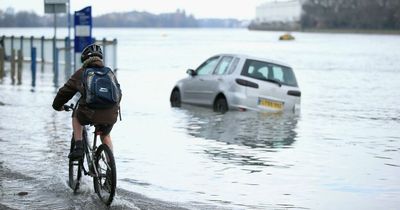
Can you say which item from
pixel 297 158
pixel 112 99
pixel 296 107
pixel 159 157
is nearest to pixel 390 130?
pixel 296 107

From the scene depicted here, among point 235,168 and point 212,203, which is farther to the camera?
point 235,168

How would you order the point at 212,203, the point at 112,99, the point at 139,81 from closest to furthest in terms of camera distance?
1. the point at 112,99
2. the point at 212,203
3. the point at 139,81

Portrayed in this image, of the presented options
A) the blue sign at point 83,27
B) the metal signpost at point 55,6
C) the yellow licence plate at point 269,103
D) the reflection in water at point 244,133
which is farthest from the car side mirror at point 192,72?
the metal signpost at point 55,6

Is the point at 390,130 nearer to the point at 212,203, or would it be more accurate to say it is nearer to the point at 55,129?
the point at 55,129

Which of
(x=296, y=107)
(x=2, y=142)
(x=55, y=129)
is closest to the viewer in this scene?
(x=2, y=142)

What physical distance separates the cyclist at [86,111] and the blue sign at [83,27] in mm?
13422

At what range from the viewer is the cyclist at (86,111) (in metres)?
8.45

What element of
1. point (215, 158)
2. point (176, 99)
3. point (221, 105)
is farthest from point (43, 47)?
point (215, 158)

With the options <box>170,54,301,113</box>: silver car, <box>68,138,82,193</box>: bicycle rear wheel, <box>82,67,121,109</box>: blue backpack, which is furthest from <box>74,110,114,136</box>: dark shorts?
<box>170,54,301,113</box>: silver car

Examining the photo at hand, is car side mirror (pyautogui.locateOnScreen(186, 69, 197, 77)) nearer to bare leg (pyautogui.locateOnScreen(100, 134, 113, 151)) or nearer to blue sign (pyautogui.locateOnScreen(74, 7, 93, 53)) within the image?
blue sign (pyautogui.locateOnScreen(74, 7, 93, 53))

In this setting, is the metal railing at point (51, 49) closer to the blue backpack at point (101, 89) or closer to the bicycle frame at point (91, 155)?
the bicycle frame at point (91, 155)

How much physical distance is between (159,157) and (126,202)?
3.91 m

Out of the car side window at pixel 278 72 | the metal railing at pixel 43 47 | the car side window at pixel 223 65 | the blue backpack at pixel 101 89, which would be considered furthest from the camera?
the metal railing at pixel 43 47

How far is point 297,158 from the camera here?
500 inches
